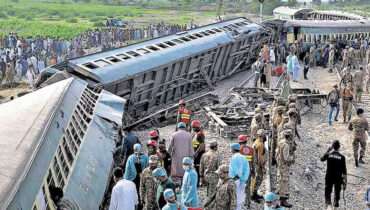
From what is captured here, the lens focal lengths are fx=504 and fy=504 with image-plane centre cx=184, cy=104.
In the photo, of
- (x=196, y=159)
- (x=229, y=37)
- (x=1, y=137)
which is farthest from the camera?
(x=229, y=37)

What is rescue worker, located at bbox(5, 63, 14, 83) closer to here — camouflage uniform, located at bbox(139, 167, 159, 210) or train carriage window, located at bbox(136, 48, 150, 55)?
train carriage window, located at bbox(136, 48, 150, 55)

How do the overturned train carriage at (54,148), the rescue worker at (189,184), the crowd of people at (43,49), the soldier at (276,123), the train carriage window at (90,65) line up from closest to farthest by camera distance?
the overturned train carriage at (54,148) → the rescue worker at (189,184) → the soldier at (276,123) → the train carriage window at (90,65) → the crowd of people at (43,49)

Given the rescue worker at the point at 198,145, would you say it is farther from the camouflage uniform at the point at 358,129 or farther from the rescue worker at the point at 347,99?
the rescue worker at the point at 347,99

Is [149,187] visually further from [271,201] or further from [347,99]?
[347,99]

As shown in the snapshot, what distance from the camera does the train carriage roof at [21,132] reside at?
5383 millimetres

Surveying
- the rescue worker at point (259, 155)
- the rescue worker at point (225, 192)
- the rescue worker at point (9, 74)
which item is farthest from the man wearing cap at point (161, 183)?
the rescue worker at point (9, 74)

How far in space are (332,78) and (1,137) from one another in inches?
749

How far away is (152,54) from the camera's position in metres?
17.1

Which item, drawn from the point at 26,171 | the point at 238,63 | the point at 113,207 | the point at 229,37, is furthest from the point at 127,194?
the point at 238,63

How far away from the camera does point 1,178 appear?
17.3 ft

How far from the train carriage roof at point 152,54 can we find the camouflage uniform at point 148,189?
274 inches

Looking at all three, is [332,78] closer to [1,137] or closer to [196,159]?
[196,159]

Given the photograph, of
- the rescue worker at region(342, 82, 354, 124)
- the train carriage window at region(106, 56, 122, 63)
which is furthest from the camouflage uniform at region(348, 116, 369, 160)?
the train carriage window at region(106, 56, 122, 63)

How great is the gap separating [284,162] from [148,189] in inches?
117
